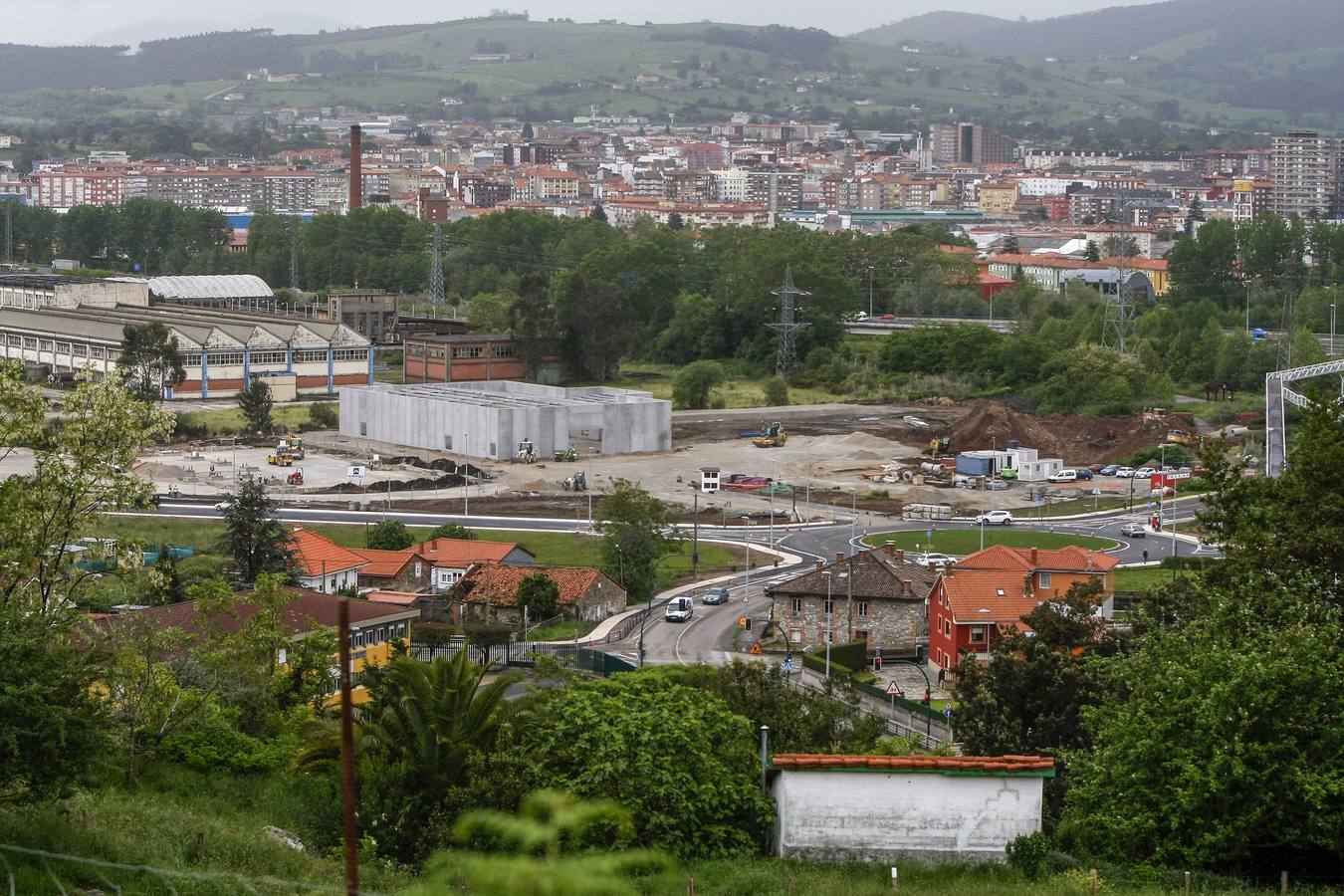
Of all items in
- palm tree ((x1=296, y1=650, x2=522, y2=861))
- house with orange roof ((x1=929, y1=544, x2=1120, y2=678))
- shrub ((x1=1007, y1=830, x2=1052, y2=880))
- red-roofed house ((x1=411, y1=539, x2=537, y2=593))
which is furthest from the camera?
red-roofed house ((x1=411, y1=539, x2=537, y2=593))

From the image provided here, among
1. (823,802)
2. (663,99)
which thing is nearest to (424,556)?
(823,802)

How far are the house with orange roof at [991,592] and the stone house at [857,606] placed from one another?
351 mm

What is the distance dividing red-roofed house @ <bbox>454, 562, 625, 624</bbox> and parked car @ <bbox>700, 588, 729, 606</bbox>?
1.01 meters

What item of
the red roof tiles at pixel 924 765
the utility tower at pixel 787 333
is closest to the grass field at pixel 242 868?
the red roof tiles at pixel 924 765

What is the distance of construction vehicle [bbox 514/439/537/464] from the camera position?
115 feet

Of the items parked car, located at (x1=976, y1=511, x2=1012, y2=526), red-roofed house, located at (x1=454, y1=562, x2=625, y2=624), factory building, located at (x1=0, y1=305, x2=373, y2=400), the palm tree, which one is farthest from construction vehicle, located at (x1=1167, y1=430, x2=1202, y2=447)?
the palm tree

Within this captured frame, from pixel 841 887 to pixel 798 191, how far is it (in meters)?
110

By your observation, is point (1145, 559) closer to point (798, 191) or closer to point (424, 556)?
point (424, 556)

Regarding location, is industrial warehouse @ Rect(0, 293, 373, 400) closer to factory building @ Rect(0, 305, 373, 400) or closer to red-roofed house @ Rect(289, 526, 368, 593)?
factory building @ Rect(0, 305, 373, 400)

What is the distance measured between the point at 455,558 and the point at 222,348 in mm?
22546

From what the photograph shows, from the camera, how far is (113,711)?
10953 millimetres

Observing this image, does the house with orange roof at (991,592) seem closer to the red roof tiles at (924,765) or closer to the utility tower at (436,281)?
the red roof tiles at (924,765)

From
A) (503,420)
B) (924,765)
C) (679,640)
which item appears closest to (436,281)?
(503,420)

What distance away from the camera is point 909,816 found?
31.9 ft
